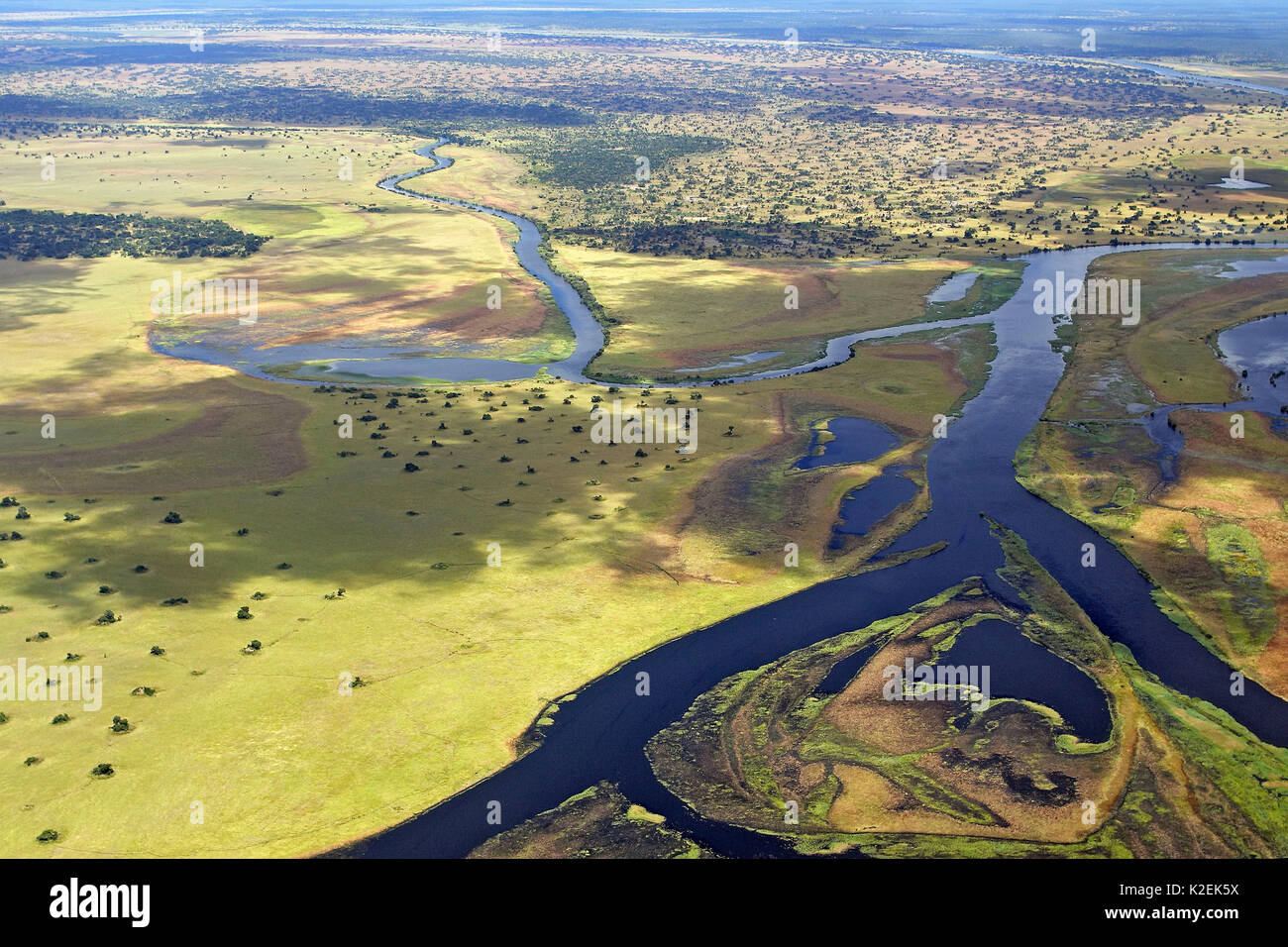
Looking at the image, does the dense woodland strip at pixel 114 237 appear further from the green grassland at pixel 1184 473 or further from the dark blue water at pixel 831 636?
the dark blue water at pixel 831 636

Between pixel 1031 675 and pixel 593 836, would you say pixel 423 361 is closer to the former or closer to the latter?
pixel 1031 675

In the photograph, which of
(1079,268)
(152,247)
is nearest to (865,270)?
(1079,268)

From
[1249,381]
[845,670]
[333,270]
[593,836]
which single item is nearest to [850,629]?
[845,670]

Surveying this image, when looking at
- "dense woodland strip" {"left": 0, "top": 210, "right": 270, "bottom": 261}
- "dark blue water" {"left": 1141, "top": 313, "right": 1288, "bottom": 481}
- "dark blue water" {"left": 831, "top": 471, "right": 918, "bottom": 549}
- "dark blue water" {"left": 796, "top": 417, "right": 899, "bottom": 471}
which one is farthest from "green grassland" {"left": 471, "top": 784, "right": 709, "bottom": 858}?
"dense woodland strip" {"left": 0, "top": 210, "right": 270, "bottom": 261}

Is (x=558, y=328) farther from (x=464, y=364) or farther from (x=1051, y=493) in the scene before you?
(x=1051, y=493)

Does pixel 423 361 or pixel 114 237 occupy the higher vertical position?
pixel 114 237

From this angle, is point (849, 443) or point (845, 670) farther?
point (849, 443)
